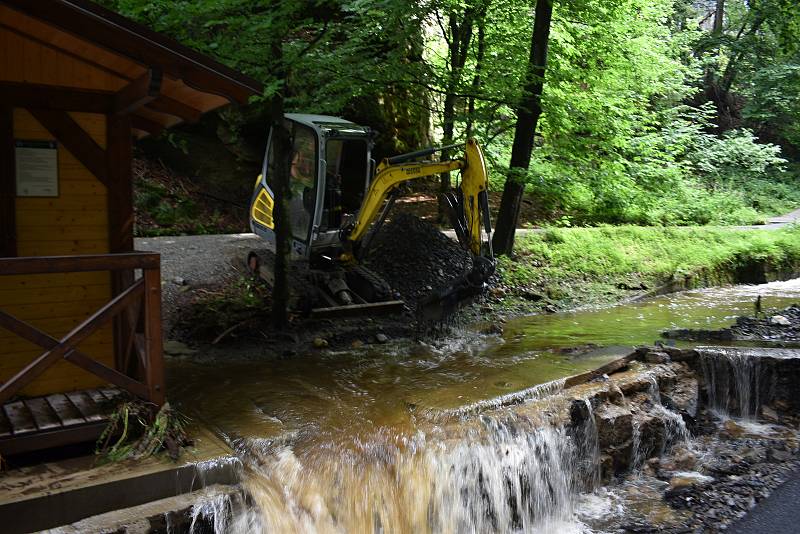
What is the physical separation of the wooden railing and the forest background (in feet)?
10.3

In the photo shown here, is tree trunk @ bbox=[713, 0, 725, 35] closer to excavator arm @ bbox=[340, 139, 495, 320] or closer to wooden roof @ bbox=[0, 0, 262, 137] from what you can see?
excavator arm @ bbox=[340, 139, 495, 320]

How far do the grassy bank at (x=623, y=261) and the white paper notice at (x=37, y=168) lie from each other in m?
8.02

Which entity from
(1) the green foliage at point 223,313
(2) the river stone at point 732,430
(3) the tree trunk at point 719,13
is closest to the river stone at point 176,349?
(1) the green foliage at point 223,313

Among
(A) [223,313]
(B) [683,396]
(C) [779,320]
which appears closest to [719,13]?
(C) [779,320]

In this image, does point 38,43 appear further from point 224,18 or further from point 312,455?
point 312,455

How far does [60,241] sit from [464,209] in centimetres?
570

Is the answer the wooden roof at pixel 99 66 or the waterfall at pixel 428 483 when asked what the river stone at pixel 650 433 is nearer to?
the waterfall at pixel 428 483

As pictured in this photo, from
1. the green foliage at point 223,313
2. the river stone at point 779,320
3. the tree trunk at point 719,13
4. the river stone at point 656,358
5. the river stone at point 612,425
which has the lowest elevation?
the river stone at point 612,425

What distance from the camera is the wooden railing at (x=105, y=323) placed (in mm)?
4605

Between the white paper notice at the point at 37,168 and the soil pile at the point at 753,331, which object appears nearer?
the white paper notice at the point at 37,168

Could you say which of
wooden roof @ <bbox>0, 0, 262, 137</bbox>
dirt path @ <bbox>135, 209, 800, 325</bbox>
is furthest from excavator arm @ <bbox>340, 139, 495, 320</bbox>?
wooden roof @ <bbox>0, 0, 262, 137</bbox>

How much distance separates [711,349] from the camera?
884 centimetres

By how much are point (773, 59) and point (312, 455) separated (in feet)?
101

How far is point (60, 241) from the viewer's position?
583cm
